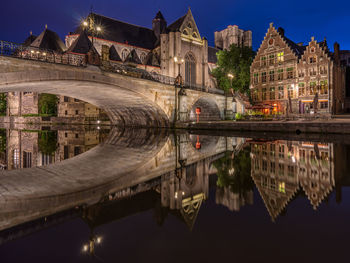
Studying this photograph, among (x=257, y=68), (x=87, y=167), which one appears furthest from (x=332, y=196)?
(x=257, y=68)

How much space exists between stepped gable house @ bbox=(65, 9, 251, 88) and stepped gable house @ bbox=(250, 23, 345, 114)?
500 inches

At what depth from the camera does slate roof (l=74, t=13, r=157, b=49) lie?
1732 inches

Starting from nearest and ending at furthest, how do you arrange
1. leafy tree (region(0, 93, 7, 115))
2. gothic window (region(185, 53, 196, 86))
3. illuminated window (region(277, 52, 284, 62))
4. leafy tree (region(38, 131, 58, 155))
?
leafy tree (region(38, 131, 58, 155)) → illuminated window (region(277, 52, 284, 62)) → gothic window (region(185, 53, 196, 86)) → leafy tree (region(0, 93, 7, 115))

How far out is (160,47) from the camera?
151 feet

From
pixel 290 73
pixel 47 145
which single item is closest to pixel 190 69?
pixel 290 73

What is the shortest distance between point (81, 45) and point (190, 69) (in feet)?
68.9

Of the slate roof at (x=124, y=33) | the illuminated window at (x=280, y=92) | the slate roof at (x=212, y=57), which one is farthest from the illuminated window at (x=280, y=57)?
the slate roof at (x=124, y=33)

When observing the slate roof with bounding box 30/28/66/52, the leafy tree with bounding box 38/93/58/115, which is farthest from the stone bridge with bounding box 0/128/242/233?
the leafy tree with bounding box 38/93/58/115

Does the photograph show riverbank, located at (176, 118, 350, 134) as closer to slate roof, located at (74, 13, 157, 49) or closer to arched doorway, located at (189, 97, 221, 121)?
arched doorway, located at (189, 97, 221, 121)

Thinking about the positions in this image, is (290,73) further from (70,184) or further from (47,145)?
(70,184)

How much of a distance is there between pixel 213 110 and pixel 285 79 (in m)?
12.4

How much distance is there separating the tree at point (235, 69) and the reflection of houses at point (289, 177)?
3546 cm

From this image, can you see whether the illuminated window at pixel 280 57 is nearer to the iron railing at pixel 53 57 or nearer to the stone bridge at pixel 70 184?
the iron railing at pixel 53 57

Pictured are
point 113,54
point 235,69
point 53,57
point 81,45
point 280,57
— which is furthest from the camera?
point 235,69
